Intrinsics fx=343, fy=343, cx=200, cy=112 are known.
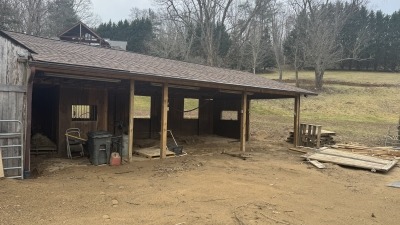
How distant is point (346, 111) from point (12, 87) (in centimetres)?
2492

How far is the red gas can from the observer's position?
8.96 m

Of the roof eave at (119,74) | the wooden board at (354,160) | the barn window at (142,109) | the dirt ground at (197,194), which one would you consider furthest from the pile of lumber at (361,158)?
the barn window at (142,109)

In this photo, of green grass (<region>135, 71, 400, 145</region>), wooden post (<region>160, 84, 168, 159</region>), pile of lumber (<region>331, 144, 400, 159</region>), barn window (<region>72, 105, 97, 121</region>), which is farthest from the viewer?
green grass (<region>135, 71, 400, 145</region>)

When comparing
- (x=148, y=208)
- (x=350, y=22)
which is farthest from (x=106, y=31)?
(x=148, y=208)

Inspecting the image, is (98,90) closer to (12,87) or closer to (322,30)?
(12,87)

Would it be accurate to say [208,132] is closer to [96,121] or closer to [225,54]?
[96,121]

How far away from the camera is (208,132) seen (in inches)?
669

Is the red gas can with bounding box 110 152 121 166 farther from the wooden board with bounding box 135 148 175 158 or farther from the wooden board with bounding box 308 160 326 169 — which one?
the wooden board with bounding box 308 160 326 169

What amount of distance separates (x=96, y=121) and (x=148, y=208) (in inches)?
254

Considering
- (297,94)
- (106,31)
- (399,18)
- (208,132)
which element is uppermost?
(399,18)

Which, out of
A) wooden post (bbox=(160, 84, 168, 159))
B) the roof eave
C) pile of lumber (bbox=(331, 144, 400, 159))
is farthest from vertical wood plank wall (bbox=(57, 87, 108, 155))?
pile of lumber (bbox=(331, 144, 400, 159))

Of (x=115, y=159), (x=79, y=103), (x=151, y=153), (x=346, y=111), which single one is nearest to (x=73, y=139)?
(x=79, y=103)

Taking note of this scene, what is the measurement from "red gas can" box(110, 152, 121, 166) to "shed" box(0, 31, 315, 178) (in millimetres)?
477

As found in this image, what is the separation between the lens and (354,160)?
413 inches
